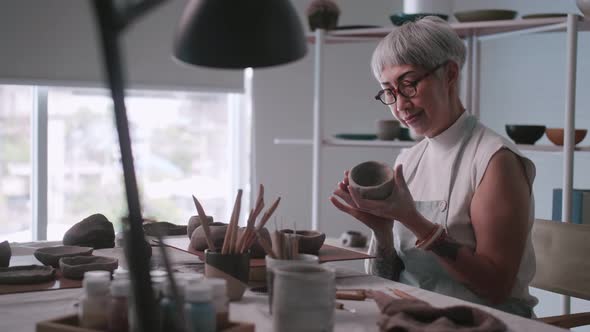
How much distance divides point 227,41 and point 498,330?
61 centimetres

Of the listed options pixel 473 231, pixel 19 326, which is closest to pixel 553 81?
pixel 473 231

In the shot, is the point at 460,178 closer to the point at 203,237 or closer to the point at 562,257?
the point at 562,257

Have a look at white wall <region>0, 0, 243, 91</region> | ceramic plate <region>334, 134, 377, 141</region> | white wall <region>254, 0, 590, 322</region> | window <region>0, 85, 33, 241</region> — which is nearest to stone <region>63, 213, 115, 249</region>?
white wall <region>0, 0, 243, 91</region>

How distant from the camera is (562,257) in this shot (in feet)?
6.04

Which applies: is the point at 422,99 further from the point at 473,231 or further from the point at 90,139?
the point at 90,139

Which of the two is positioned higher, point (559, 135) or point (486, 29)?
point (486, 29)

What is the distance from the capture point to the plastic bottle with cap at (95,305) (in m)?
0.96

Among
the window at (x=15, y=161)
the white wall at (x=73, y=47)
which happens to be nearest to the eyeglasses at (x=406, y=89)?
the white wall at (x=73, y=47)

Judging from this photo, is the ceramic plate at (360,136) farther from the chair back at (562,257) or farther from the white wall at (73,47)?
the chair back at (562,257)

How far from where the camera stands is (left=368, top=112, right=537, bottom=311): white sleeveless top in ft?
5.58

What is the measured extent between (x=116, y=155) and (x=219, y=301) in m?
2.24

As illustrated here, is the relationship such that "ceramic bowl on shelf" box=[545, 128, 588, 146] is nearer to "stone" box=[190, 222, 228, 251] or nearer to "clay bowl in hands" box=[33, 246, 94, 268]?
"stone" box=[190, 222, 228, 251]

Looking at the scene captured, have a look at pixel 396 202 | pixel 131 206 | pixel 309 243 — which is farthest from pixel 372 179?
pixel 131 206

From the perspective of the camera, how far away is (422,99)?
1823 mm
